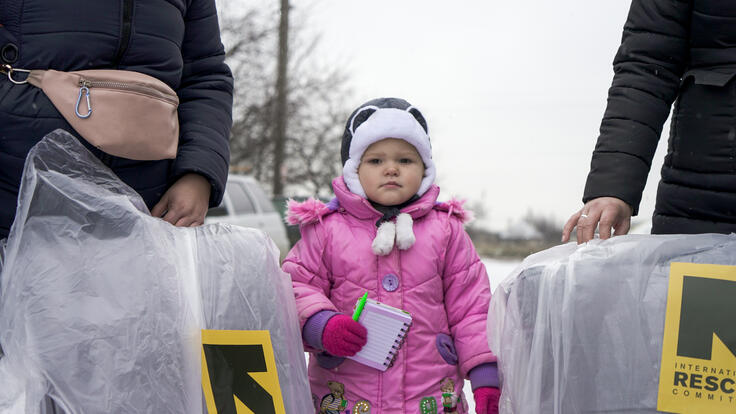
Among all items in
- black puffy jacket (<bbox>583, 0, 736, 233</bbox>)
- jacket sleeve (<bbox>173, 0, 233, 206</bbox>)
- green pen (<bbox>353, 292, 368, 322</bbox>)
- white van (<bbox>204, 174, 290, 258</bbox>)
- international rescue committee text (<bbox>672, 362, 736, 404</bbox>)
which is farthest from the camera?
white van (<bbox>204, 174, 290, 258</bbox>)

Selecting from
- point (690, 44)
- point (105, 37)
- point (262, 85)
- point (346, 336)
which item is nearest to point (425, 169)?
point (346, 336)

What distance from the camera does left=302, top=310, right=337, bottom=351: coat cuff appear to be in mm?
1781

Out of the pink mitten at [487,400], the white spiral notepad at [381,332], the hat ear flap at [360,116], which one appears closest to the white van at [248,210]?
the hat ear flap at [360,116]

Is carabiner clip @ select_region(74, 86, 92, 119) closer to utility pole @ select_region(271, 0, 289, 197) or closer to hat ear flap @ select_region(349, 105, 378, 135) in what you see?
hat ear flap @ select_region(349, 105, 378, 135)

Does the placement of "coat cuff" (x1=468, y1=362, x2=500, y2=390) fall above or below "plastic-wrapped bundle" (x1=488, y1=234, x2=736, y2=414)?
below

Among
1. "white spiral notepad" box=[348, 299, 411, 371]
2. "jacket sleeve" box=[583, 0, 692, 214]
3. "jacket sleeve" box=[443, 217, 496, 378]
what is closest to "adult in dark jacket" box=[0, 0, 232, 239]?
"white spiral notepad" box=[348, 299, 411, 371]

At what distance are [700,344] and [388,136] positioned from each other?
0.94 m

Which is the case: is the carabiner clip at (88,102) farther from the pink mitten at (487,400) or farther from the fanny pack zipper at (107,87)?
the pink mitten at (487,400)

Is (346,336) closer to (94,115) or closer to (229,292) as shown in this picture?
(229,292)

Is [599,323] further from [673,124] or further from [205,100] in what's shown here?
[205,100]

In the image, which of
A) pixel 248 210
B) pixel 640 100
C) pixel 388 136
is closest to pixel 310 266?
pixel 388 136

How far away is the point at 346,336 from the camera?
174 cm

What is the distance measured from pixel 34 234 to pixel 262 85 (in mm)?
13955

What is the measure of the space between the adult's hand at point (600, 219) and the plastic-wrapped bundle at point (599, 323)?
0.04 m
